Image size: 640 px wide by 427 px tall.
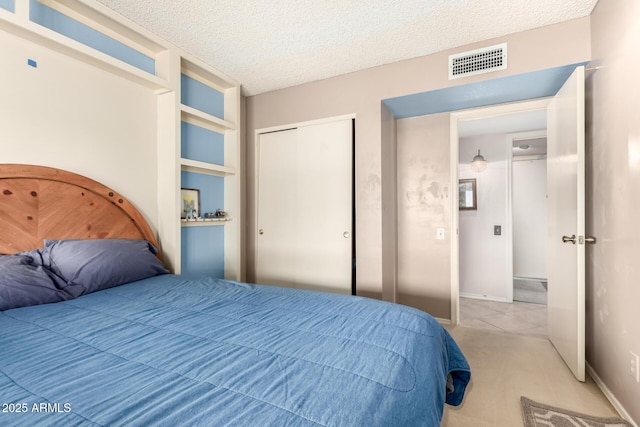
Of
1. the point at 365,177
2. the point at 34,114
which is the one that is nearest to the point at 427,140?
the point at 365,177

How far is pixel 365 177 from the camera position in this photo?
9.75ft

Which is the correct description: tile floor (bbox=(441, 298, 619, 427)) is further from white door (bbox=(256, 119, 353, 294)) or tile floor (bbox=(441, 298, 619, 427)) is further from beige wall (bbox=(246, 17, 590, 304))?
white door (bbox=(256, 119, 353, 294))

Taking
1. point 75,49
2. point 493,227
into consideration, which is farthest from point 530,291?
point 75,49

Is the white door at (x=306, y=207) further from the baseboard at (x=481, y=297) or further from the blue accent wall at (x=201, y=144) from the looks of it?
the baseboard at (x=481, y=297)

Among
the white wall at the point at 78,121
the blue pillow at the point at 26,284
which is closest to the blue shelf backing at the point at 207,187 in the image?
the white wall at the point at 78,121

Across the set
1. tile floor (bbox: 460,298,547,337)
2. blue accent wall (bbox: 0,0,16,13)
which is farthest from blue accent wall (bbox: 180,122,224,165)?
tile floor (bbox: 460,298,547,337)

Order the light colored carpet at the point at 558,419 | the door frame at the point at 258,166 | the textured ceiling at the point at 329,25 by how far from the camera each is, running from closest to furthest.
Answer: the light colored carpet at the point at 558,419 < the textured ceiling at the point at 329,25 < the door frame at the point at 258,166

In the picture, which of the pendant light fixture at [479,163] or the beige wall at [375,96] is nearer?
the beige wall at [375,96]

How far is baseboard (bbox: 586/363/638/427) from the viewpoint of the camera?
165 centimetres

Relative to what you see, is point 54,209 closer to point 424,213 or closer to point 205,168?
point 205,168

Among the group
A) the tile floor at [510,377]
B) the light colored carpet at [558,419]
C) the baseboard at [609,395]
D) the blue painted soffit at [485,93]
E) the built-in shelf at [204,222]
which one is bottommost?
the tile floor at [510,377]

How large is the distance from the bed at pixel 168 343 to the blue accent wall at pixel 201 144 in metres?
0.93

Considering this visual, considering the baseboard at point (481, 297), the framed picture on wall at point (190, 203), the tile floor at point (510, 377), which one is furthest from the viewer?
the baseboard at point (481, 297)

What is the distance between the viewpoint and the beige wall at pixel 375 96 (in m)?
2.28
